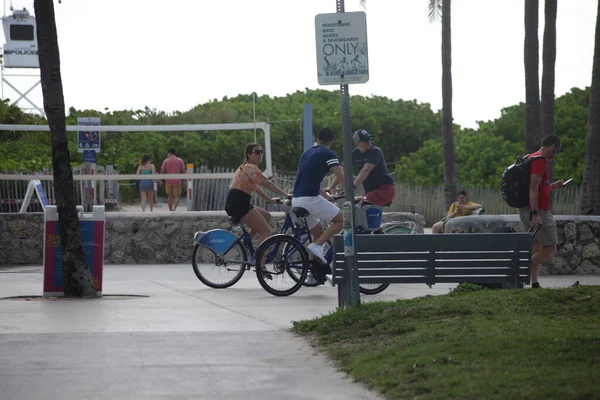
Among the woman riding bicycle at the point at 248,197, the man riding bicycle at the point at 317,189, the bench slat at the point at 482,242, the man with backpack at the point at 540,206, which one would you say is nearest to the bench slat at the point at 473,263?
the bench slat at the point at 482,242

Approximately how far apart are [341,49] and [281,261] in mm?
3753

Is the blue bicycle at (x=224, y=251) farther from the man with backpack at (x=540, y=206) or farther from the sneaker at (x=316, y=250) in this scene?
the man with backpack at (x=540, y=206)

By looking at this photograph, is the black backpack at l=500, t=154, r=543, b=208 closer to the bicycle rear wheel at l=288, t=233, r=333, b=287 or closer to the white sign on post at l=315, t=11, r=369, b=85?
the bicycle rear wheel at l=288, t=233, r=333, b=287

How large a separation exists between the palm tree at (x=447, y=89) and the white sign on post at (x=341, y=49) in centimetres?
2304

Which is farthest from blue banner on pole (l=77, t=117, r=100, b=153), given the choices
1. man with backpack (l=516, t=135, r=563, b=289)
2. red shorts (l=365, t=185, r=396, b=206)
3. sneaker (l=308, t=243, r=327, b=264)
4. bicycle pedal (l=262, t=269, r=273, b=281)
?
man with backpack (l=516, t=135, r=563, b=289)

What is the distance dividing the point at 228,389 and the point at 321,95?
5350cm

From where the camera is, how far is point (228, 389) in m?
7.27

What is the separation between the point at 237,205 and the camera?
14.2m

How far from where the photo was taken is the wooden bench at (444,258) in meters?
11.4

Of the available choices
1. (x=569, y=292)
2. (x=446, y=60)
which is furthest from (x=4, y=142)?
(x=569, y=292)

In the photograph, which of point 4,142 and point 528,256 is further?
point 4,142

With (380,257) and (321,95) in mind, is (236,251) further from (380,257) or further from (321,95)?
(321,95)

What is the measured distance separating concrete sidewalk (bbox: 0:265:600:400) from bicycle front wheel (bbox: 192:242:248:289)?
0.65ft

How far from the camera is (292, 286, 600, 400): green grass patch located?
21.9 ft
